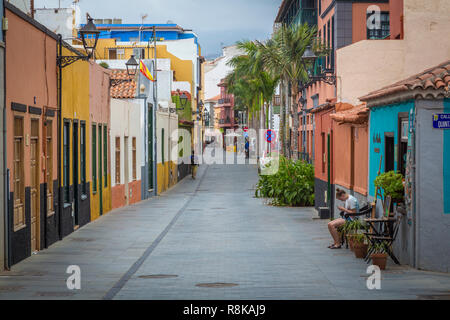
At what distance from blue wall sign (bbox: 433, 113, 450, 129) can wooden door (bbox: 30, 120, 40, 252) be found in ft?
26.9

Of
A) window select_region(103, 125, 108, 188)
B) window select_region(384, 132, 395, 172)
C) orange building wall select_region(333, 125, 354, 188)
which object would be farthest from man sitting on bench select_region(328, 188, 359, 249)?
window select_region(103, 125, 108, 188)

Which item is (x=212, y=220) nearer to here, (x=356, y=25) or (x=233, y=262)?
(x=233, y=262)

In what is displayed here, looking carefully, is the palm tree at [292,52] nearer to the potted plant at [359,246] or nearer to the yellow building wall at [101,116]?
the yellow building wall at [101,116]

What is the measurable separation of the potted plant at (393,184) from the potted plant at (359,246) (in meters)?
1.30

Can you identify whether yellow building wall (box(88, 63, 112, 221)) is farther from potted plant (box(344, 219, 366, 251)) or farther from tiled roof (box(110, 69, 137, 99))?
potted plant (box(344, 219, 366, 251))

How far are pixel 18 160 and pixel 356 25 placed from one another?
2589 centimetres

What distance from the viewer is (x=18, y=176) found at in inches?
603

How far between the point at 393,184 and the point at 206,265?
3748 mm

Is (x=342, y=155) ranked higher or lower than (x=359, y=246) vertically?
higher

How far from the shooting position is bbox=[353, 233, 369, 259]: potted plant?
1530 centimetres

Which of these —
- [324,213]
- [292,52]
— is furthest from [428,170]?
[292,52]

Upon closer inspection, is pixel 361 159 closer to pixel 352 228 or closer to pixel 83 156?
pixel 352 228

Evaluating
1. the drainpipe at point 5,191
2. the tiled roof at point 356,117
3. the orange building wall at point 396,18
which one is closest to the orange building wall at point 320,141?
the orange building wall at point 396,18

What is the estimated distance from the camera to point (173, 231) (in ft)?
69.5
